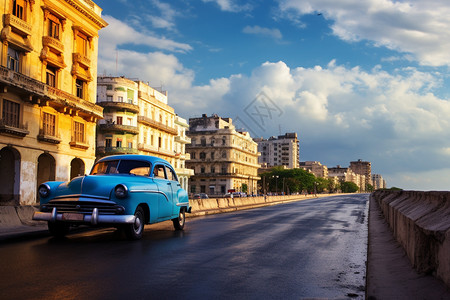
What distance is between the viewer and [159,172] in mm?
11336

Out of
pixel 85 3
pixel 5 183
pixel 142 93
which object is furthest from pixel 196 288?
pixel 142 93

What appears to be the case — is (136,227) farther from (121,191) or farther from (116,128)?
(116,128)

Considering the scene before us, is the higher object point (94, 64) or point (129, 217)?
point (94, 64)

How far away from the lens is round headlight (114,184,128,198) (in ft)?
29.7

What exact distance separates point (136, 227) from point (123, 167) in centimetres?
180

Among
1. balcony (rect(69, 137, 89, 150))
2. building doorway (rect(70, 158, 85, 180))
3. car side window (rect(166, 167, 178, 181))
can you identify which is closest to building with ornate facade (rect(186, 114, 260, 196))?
building doorway (rect(70, 158, 85, 180))

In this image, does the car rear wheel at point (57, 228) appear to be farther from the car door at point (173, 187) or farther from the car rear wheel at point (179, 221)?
the car rear wheel at point (179, 221)

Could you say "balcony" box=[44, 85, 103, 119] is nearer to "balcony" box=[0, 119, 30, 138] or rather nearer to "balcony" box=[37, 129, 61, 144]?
"balcony" box=[37, 129, 61, 144]

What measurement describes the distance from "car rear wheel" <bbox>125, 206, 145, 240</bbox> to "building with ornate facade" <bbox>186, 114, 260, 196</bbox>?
297ft

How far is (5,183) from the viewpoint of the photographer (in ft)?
94.6

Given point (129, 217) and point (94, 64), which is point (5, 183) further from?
point (129, 217)

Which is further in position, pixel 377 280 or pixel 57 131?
pixel 57 131

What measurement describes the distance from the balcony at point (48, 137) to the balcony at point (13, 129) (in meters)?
1.33

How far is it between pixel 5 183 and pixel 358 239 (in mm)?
25354
